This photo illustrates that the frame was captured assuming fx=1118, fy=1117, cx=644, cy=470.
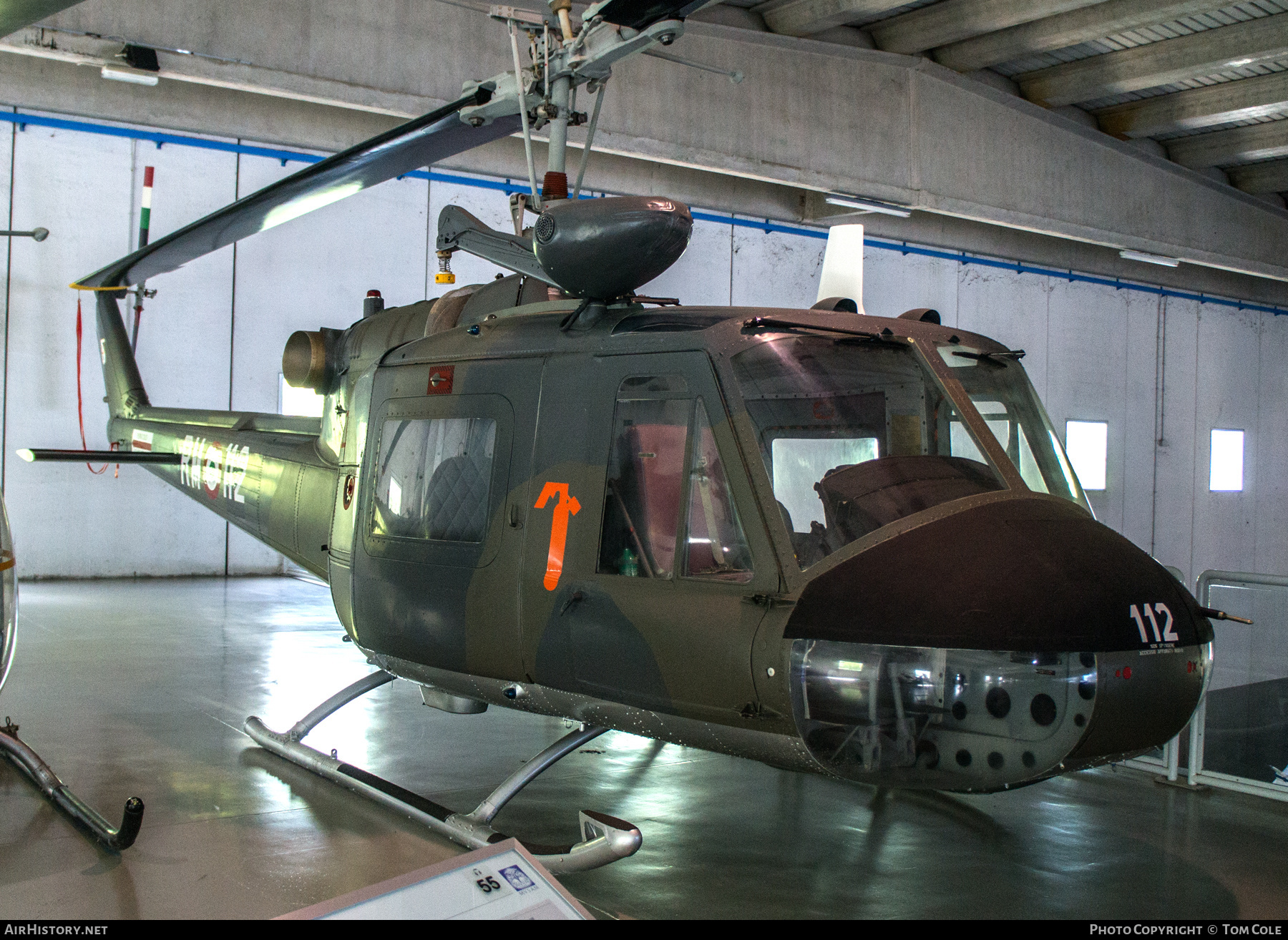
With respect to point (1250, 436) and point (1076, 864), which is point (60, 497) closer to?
point (1076, 864)

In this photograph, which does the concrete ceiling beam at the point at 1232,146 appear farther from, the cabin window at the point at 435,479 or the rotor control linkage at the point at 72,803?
the rotor control linkage at the point at 72,803

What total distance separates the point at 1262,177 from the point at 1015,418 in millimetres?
16049

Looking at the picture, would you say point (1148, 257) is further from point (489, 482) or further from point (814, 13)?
point (489, 482)

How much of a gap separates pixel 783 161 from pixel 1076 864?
9.63m

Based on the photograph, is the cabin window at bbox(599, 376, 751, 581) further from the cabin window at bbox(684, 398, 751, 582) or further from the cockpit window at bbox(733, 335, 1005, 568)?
the cockpit window at bbox(733, 335, 1005, 568)

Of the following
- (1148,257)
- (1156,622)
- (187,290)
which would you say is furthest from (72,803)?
(1148,257)

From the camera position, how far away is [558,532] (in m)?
3.52

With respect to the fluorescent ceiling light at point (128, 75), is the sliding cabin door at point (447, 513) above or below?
below

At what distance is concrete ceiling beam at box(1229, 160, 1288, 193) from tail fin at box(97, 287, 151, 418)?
1594 cm

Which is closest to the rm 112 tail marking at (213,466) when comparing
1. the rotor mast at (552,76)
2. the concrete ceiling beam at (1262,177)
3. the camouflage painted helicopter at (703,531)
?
the camouflage painted helicopter at (703,531)

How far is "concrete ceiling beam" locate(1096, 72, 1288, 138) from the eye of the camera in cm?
1305

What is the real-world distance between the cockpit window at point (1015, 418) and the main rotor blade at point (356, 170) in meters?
2.13

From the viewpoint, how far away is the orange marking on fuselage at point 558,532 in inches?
138
